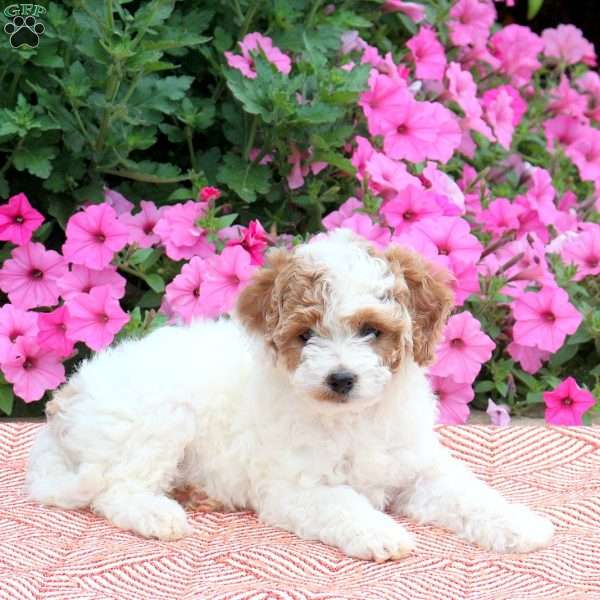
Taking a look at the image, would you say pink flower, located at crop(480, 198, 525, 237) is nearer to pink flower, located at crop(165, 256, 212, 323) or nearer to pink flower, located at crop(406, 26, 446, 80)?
pink flower, located at crop(406, 26, 446, 80)

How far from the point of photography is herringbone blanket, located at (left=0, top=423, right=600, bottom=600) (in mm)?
3492

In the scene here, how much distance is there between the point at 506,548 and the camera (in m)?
3.84

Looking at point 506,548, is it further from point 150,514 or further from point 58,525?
point 58,525

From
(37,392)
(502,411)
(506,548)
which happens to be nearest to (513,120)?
(502,411)

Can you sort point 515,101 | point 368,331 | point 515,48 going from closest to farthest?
1. point 368,331
2. point 515,101
3. point 515,48

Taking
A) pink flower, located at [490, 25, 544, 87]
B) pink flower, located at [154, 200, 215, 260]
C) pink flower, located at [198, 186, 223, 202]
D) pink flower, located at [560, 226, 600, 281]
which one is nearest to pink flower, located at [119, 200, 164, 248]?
pink flower, located at [154, 200, 215, 260]

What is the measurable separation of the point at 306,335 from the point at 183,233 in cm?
185

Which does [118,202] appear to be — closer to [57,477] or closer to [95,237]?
[95,237]

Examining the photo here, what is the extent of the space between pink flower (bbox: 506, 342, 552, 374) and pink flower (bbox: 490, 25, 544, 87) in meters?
2.54

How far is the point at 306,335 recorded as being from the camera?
3.83m

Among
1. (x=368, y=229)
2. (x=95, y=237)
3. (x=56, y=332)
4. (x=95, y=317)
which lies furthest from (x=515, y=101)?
(x=56, y=332)

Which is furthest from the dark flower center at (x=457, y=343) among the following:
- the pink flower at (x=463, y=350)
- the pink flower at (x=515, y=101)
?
the pink flower at (x=515, y=101)

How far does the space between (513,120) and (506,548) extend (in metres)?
3.98

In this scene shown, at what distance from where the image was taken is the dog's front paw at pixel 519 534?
12.6 ft
